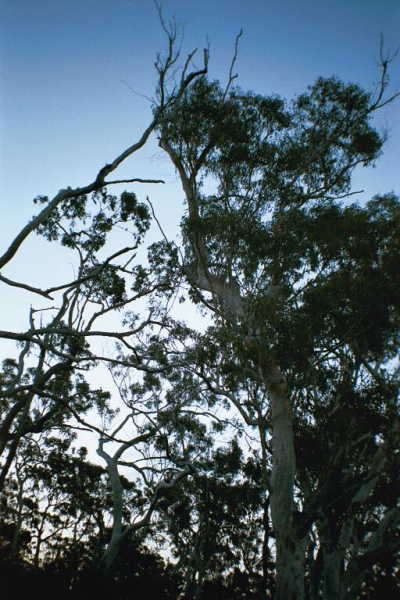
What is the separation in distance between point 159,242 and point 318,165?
5076 mm

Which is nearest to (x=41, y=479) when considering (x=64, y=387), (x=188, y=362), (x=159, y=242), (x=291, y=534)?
(x=64, y=387)

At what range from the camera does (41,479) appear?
17203mm

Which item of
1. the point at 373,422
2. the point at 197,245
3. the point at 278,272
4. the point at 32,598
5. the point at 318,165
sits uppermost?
the point at 318,165

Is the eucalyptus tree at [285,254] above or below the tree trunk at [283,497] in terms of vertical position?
above

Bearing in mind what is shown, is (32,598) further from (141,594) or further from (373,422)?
(373,422)

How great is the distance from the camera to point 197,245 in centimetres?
1112

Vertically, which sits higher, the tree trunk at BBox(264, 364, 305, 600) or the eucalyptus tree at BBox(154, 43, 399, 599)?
the eucalyptus tree at BBox(154, 43, 399, 599)

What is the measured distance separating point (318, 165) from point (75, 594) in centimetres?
1125

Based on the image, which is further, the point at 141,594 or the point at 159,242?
the point at 159,242

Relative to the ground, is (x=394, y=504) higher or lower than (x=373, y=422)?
lower

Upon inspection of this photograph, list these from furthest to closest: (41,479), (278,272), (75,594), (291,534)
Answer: (41,479) < (278,272) < (291,534) < (75,594)

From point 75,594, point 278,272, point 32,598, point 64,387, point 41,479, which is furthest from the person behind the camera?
point 41,479

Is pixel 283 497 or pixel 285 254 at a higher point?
pixel 285 254

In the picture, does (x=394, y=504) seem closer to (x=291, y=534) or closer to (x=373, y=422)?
(x=373, y=422)
